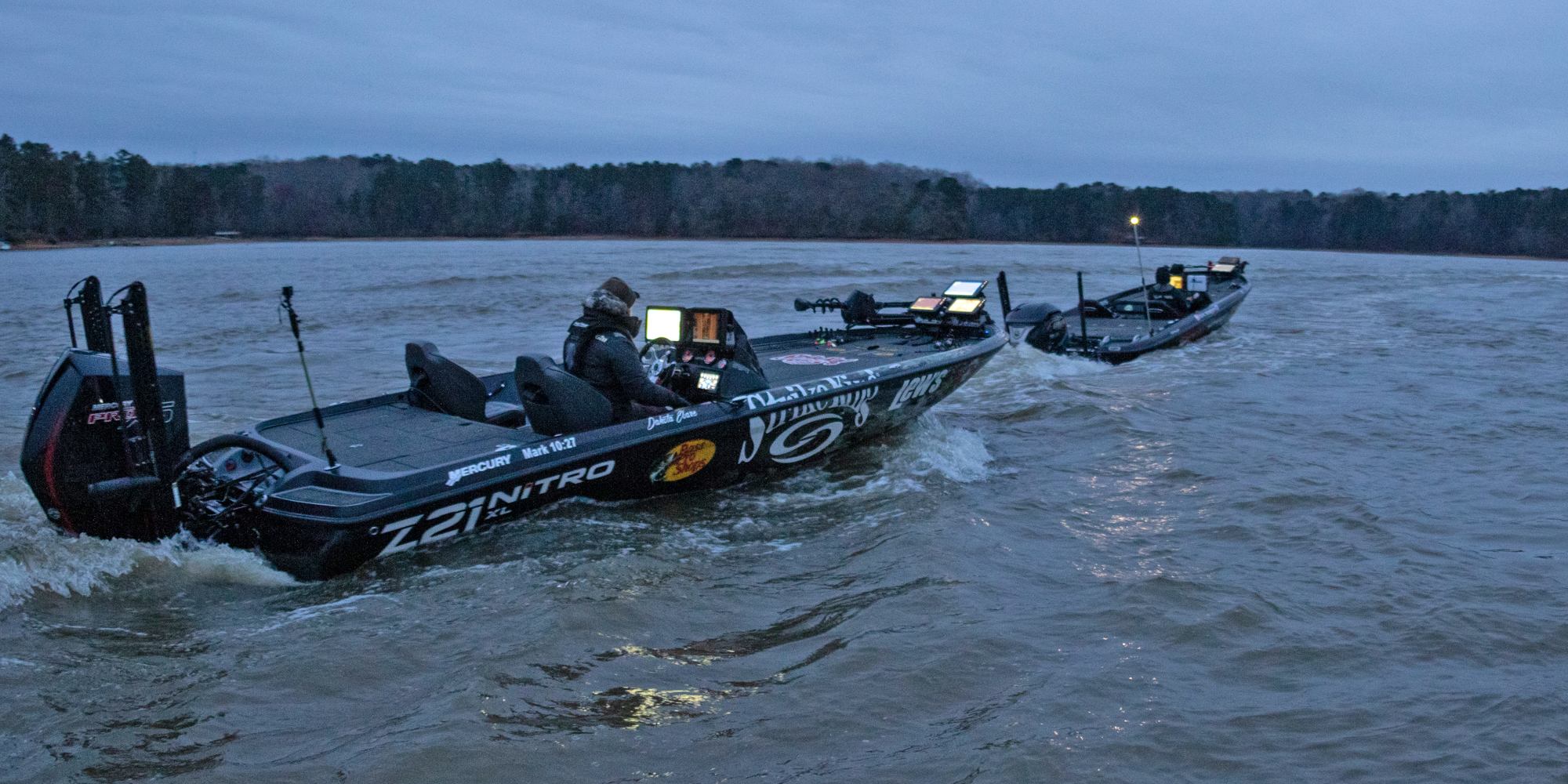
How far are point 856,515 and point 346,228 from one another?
3896 inches

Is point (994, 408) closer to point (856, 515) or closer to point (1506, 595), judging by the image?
point (856, 515)

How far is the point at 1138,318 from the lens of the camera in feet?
59.6

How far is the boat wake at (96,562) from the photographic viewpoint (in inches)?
216

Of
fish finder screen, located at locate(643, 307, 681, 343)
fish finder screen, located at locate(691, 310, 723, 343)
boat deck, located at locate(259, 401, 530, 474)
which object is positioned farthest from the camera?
fish finder screen, located at locate(643, 307, 681, 343)

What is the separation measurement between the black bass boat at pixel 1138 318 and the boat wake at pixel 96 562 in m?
11.1

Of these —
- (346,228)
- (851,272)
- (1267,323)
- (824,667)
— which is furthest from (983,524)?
(346,228)

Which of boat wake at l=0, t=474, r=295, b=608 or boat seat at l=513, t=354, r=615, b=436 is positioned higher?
boat seat at l=513, t=354, r=615, b=436

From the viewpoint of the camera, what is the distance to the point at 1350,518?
7453mm

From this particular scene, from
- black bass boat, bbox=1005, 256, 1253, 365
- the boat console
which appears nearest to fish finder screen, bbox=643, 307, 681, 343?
the boat console

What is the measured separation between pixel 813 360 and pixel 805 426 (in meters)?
2.03

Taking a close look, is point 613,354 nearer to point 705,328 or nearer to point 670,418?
point 670,418

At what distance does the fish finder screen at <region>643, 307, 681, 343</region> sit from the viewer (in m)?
8.28

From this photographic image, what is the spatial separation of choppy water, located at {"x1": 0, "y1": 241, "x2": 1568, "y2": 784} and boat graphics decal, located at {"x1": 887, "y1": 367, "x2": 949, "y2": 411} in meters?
0.49

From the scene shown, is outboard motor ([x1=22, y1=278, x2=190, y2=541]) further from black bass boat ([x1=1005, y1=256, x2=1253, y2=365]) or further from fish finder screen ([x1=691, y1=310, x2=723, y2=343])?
black bass boat ([x1=1005, y1=256, x2=1253, y2=365])
